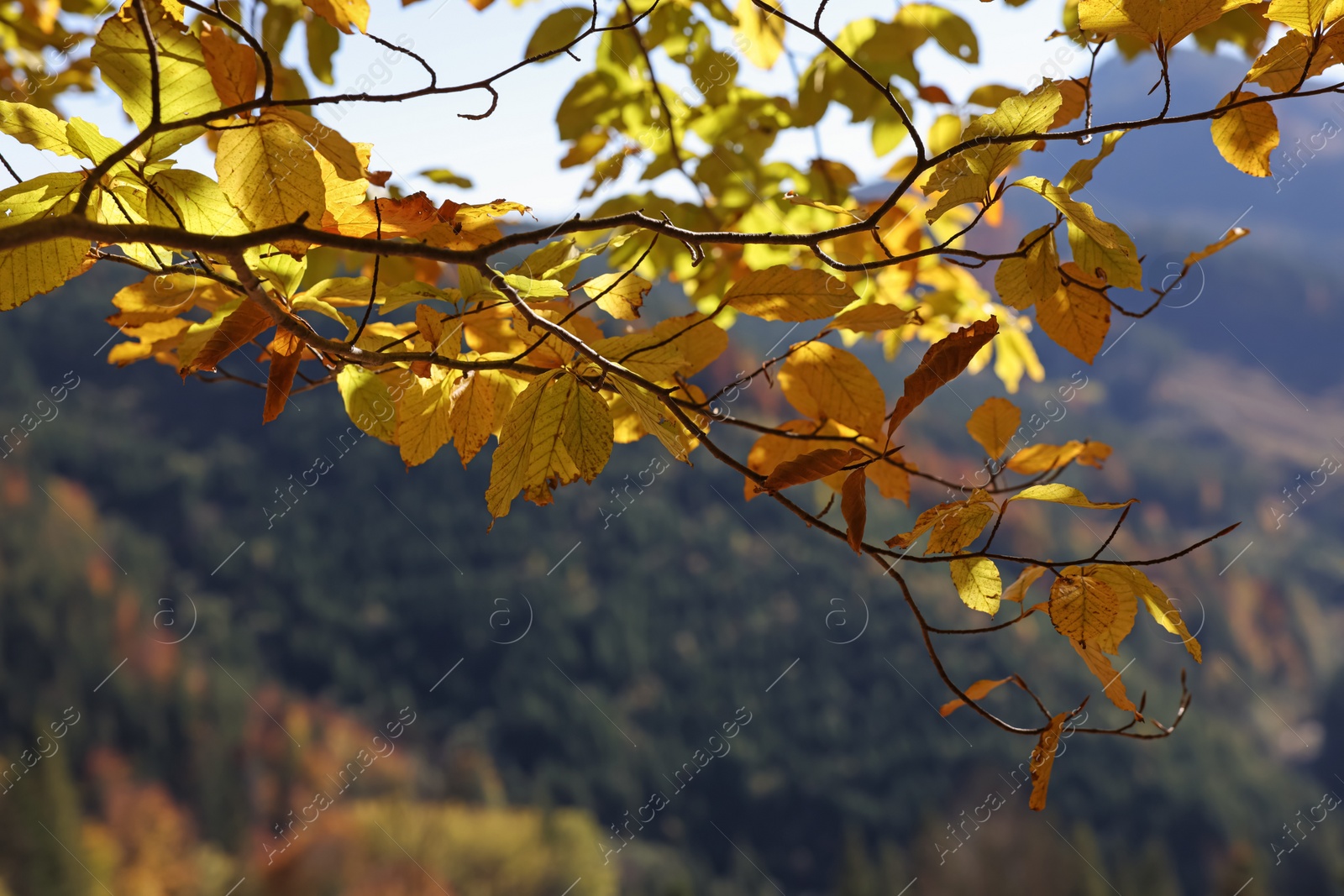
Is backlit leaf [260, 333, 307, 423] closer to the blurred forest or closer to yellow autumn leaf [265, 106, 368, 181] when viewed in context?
yellow autumn leaf [265, 106, 368, 181]

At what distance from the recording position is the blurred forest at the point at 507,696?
47.7 feet

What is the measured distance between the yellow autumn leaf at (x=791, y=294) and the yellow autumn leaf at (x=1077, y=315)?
0.16m

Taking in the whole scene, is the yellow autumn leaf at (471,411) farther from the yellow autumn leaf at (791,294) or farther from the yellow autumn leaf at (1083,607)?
the yellow autumn leaf at (1083,607)

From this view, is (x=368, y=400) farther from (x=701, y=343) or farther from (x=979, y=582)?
(x=979, y=582)

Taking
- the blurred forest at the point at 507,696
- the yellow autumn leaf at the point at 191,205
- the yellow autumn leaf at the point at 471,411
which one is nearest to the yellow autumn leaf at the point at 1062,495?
the yellow autumn leaf at the point at 471,411

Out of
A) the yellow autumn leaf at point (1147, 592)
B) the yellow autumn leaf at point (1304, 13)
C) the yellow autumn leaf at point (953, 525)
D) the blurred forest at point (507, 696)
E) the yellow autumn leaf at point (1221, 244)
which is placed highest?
the yellow autumn leaf at point (1304, 13)

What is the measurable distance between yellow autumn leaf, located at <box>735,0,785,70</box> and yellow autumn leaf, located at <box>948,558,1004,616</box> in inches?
30.6

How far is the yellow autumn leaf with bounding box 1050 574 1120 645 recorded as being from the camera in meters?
0.50

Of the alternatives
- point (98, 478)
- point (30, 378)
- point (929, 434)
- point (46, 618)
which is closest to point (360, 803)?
point (46, 618)

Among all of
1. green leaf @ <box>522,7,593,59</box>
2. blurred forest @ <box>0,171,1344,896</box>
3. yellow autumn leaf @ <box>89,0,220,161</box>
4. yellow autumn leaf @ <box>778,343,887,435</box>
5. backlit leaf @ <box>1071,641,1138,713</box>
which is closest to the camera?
yellow autumn leaf @ <box>89,0,220,161</box>

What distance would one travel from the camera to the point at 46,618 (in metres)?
16.4

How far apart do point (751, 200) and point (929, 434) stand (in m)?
26.4

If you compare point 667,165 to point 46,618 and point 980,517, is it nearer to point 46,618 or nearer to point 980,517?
point 980,517

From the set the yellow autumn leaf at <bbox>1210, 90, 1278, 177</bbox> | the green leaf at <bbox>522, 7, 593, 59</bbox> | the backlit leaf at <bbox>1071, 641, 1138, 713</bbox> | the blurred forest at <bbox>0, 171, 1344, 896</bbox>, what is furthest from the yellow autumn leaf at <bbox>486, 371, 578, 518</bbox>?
the blurred forest at <bbox>0, 171, 1344, 896</bbox>
